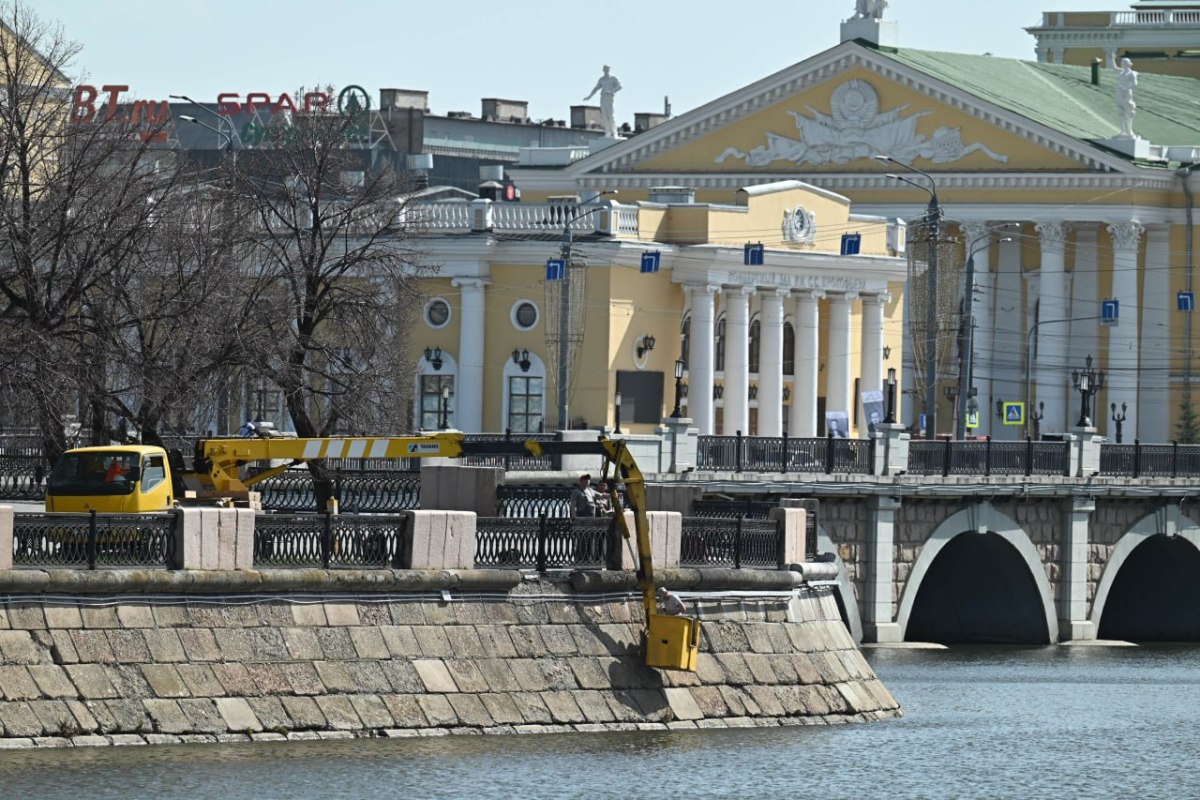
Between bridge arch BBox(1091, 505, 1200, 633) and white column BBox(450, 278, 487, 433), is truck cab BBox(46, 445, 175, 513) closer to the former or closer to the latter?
bridge arch BBox(1091, 505, 1200, 633)

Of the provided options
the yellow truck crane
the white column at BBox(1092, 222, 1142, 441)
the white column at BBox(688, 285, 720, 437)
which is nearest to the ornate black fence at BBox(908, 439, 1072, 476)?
the white column at BBox(688, 285, 720, 437)

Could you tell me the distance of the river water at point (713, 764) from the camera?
33625 millimetres

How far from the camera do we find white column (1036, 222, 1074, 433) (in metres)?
104

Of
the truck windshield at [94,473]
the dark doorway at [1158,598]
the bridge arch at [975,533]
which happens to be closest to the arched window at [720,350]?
the dark doorway at [1158,598]

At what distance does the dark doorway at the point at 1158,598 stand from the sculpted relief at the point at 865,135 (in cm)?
3085

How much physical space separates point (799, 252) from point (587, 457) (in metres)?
26.5

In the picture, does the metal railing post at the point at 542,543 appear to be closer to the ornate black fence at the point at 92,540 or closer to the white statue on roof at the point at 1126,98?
the ornate black fence at the point at 92,540

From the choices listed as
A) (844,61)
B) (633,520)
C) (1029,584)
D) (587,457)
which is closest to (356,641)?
(633,520)

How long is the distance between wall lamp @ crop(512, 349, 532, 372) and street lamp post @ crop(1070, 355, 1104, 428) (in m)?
13.3

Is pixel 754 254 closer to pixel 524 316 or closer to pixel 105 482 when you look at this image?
pixel 524 316

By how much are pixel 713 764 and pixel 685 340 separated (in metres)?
47.4

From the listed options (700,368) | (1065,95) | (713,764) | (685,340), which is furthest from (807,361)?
(713,764)

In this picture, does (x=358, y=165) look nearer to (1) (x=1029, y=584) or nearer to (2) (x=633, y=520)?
(1) (x=1029, y=584)

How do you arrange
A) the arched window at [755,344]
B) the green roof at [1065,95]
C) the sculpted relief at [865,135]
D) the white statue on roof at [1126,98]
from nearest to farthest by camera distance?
1. the arched window at [755,344]
2. the white statue on roof at [1126,98]
3. the sculpted relief at [865,135]
4. the green roof at [1065,95]
